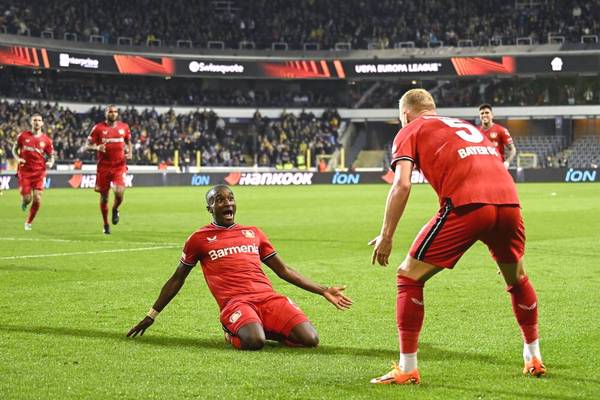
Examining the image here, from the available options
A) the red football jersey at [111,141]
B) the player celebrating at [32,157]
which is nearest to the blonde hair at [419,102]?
the red football jersey at [111,141]

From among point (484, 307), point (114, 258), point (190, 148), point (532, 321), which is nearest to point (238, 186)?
point (190, 148)

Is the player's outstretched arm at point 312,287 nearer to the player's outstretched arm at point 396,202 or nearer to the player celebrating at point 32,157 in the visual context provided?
the player's outstretched arm at point 396,202

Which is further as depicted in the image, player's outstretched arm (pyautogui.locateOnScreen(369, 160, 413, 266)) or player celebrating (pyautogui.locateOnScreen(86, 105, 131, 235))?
player celebrating (pyautogui.locateOnScreen(86, 105, 131, 235))

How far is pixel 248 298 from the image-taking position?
8.52 m

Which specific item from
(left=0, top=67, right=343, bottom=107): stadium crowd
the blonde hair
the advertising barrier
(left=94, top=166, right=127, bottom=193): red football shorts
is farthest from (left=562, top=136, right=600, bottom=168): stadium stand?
the blonde hair

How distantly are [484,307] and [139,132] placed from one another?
55076mm

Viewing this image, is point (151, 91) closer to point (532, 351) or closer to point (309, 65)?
point (309, 65)

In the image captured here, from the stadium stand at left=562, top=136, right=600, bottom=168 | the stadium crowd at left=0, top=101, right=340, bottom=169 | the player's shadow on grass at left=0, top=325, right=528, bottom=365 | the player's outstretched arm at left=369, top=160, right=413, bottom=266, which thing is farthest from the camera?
the stadium stand at left=562, top=136, right=600, bottom=168

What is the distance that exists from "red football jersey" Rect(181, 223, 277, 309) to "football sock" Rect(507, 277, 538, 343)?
2382 millimetres

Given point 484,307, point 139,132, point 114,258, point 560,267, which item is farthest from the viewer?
point 139,132

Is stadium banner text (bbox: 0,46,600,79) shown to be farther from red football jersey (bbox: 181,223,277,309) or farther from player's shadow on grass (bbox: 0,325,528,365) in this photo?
red football jersey (bbox: 181,223,277,309)

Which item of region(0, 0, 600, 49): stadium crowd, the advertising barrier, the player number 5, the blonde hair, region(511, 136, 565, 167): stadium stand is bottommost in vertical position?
the advertising barrier

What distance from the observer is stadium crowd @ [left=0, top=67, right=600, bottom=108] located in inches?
2702

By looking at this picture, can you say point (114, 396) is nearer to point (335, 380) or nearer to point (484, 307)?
point (335, 380)
